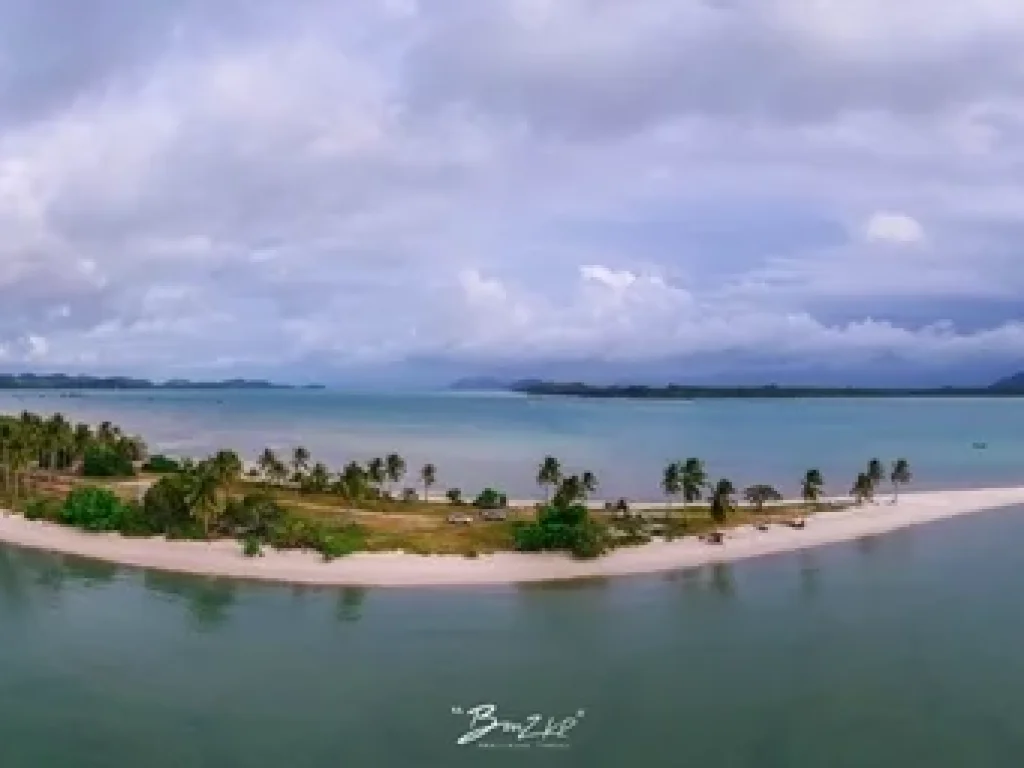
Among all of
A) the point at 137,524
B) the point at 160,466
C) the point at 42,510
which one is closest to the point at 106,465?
the point at 160,466

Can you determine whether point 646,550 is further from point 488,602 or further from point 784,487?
point 784,487

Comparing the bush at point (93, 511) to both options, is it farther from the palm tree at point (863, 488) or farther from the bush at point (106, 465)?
the palm tree at point (863, 488)

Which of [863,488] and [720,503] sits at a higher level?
[720,503]

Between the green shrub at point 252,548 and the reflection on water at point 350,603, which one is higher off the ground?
the green shrub at point 252,548

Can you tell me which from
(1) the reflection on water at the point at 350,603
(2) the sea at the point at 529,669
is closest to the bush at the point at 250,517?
(2) the sea at the point at 529,669

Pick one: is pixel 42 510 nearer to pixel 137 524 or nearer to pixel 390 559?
pixel 137 524
